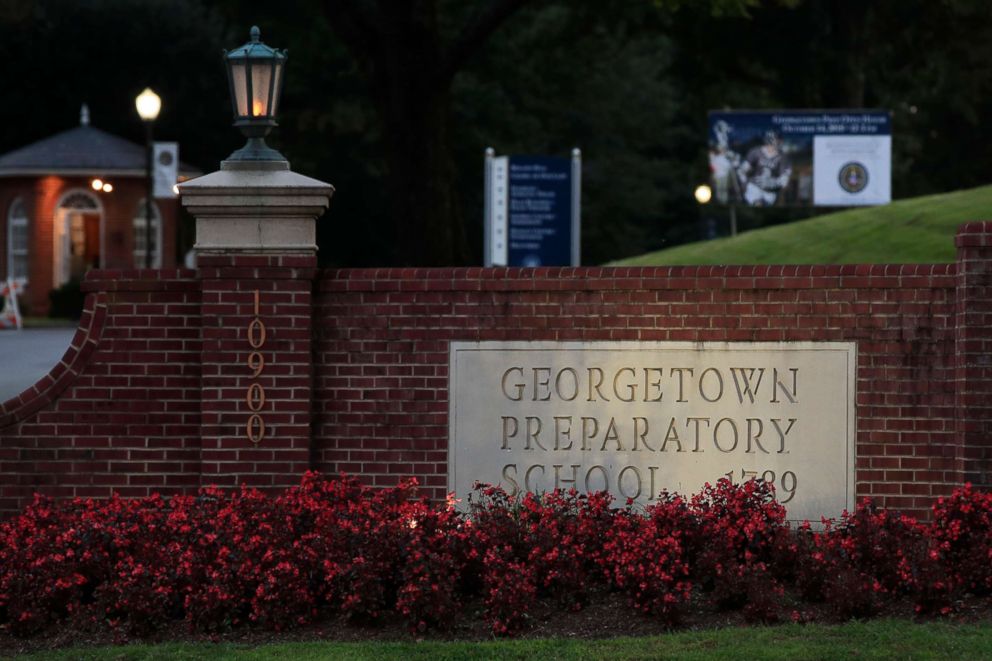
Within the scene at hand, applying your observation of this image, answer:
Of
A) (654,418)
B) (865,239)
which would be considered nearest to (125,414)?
(654,418)

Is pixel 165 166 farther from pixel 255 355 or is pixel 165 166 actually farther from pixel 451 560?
pixel 451 560

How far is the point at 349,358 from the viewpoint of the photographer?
9.96 meters

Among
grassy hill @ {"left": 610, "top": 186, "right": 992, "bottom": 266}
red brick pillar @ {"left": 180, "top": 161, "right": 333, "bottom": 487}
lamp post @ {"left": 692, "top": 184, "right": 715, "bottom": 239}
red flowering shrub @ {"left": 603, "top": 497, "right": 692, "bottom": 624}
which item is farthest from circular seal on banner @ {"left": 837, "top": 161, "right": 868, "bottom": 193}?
red flowering shrub @ {"left": 603, "top": 497, "right": 692, "bottom": 624}

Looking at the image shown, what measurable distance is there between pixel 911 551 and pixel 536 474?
2.66m

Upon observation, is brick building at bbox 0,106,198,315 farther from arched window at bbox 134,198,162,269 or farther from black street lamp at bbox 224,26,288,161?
black street lamp at bbox 224,26,288,161

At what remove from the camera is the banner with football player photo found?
36562 mm

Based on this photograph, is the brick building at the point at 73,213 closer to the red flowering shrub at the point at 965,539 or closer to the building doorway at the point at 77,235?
the building doorway at the point at 77,235

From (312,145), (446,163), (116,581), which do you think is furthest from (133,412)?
(312,145)

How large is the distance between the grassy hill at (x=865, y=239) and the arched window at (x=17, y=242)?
95.1ft

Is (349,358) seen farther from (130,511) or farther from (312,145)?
(312,145)

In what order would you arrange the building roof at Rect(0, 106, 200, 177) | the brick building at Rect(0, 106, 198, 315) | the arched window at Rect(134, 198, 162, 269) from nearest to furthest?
1. the building roof at Rect(0, 106, 200, 177)
2. the brick building at Rect(0, 106, 198, 315)
3. the arched window at Rect(134, 198, 162, 269)

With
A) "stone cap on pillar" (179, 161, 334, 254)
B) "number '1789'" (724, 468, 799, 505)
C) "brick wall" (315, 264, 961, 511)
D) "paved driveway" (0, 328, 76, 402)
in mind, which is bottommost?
"number '1789'" (724, 468, 799, 505)

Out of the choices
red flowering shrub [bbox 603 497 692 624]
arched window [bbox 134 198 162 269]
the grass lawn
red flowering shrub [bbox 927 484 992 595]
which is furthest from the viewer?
arched window [bbox 134 198 162 269]

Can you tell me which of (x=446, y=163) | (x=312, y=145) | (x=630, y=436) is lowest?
(x=630, y=436)
